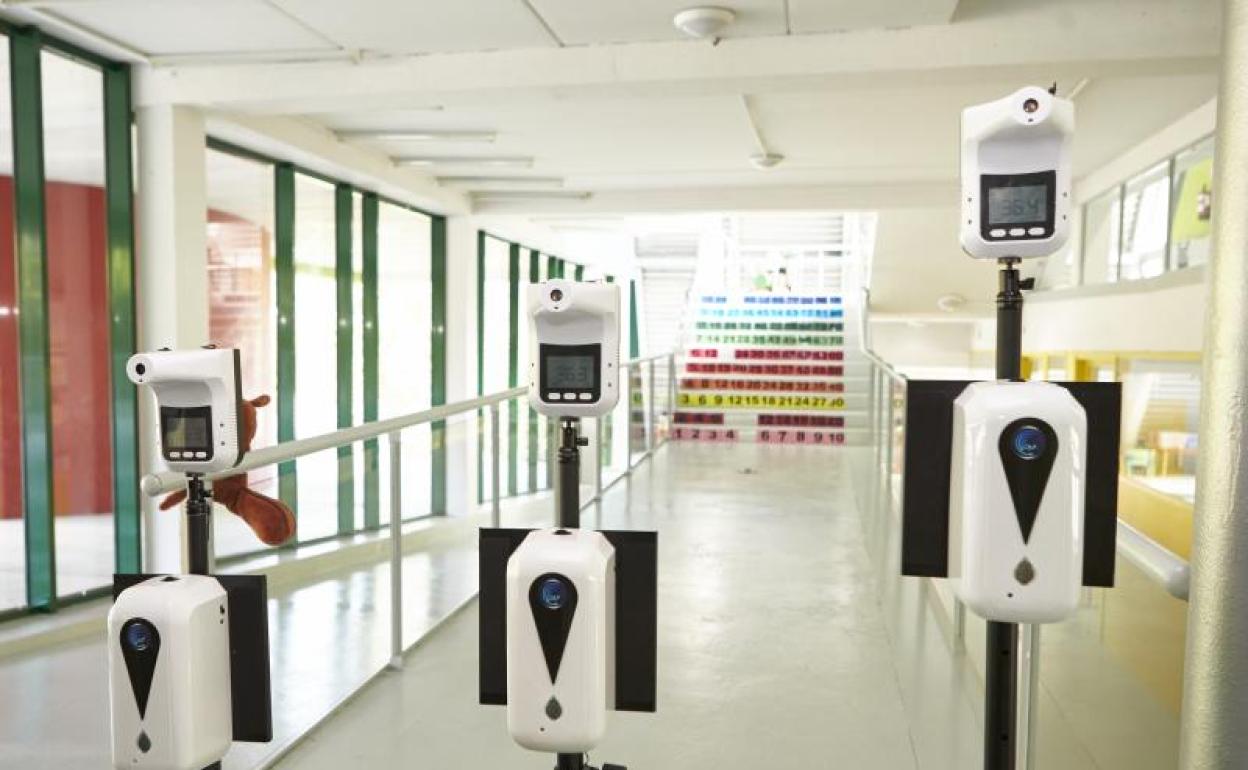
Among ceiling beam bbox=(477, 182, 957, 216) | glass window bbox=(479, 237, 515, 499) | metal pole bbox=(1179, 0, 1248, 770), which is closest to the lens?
metal pole bbox=(1179, 0, 1248, 770)

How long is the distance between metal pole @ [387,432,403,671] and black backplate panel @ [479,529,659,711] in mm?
1519

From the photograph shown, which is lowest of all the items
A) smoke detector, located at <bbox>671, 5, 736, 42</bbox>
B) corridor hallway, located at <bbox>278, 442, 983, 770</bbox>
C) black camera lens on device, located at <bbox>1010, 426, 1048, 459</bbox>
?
corridor hallway, located at <bbox>278, 442, 983, 770</bbox>

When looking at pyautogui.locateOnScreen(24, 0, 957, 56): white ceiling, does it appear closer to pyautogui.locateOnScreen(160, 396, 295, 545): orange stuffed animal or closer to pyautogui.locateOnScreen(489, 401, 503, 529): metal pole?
pyautogui.locateOnScreen(489, 401, 503, 529): metal pole

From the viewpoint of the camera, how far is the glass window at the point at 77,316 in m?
4.77

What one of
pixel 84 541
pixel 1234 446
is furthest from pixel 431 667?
pixel 84 541

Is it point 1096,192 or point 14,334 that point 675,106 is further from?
point 1096,192

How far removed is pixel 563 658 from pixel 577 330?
1.89ft

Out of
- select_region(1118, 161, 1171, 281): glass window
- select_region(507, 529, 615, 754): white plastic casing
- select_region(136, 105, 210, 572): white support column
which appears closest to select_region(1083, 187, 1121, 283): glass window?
select_region(1118, 161, 1171, 281): glass window

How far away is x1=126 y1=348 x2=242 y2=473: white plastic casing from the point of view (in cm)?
156

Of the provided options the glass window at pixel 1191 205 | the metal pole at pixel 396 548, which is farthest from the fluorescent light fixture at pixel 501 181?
the metal pole at pixel 396 548

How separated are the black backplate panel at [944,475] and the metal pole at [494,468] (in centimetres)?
253

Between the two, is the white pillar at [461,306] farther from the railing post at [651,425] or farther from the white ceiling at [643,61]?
the white ceiling at [643,61]

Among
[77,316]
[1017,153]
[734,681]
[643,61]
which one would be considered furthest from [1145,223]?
[77,316]

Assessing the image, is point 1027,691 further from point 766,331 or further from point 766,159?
point 766,331
